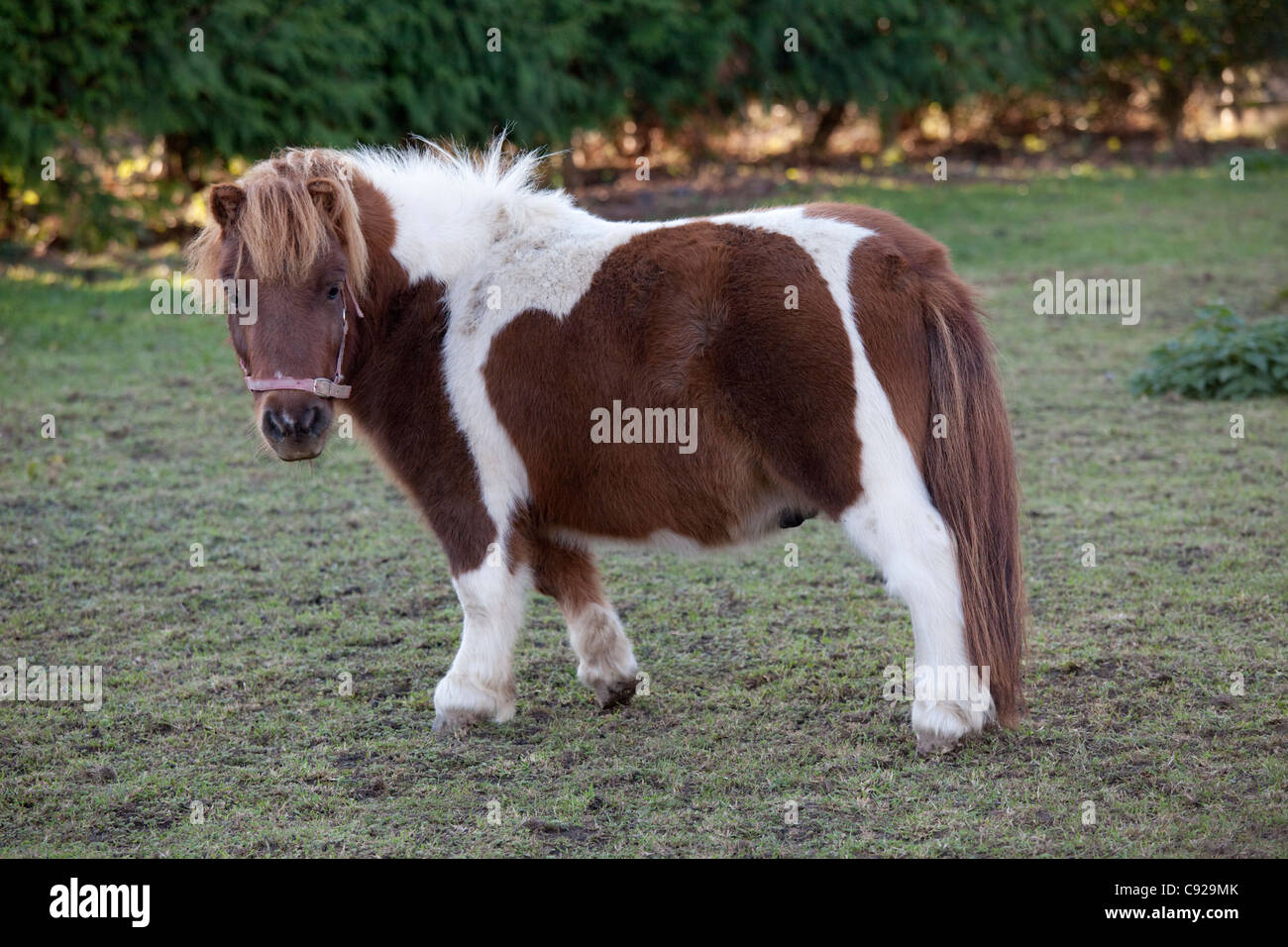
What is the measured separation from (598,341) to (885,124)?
1438cm

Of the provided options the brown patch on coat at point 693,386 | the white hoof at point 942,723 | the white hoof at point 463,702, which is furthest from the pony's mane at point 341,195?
the white hoof at point 942,723

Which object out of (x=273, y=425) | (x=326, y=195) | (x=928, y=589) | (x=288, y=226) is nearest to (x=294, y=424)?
(x=273, y=425)

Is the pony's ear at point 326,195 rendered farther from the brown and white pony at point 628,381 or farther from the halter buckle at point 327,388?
the halter buckle at point 327,388

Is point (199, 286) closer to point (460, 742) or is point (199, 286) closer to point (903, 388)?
point (460, 742)

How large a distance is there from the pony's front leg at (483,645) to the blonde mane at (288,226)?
3.36 ft

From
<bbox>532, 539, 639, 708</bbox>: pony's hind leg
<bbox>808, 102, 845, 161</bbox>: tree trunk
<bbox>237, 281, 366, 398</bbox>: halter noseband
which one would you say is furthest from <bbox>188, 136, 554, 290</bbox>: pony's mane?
<bbox>808, 102, 845, 161</bbox>: tree trunk

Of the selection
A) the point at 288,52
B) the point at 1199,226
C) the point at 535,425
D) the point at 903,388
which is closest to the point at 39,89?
the point at 288,52

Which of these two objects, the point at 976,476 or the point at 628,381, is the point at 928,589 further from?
the point at 628,381

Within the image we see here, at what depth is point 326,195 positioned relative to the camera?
3805mm

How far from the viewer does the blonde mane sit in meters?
3.68

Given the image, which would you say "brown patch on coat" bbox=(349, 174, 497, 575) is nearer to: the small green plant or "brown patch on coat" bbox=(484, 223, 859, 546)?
"brown patch on coat" bbox=(484, 223, 859, 546)

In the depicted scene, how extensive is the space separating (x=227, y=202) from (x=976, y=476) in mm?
2416

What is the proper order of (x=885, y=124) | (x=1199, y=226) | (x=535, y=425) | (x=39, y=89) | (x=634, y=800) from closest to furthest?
(x=634, y=800) < (x=535, y=425) < (x=39, y=89) < (x=1199, y=226) < (x=885, y=124)

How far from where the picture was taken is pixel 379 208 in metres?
4.09
